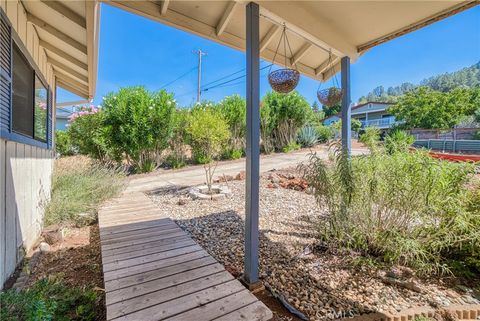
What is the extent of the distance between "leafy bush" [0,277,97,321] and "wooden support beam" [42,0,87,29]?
2902 mm

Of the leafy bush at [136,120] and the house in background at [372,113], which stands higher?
the house in background at [372,113]

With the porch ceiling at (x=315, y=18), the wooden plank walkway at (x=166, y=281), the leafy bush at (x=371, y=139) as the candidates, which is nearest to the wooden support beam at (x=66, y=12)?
the porch ceiling at (x=315, y=18)

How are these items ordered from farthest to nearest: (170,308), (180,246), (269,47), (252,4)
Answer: (269,47), (180,246), (252,4), (170,308)

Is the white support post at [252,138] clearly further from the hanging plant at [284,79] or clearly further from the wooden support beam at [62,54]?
the wooden support beam at [62,54]

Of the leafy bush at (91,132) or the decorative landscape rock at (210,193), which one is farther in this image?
the leafy bush at (91,132)

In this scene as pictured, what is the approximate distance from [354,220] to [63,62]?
572 centimetres

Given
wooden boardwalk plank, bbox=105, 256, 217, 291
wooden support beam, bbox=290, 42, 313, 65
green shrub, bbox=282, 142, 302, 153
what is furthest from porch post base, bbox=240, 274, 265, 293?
green shrub, bbox=282, 142, 302, 153

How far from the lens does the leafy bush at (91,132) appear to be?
7895 mm

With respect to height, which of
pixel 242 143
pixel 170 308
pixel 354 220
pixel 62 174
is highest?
pixel 242 143

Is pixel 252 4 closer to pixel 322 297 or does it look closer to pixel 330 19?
pixel 330 19

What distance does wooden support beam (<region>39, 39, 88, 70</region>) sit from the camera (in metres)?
3.75

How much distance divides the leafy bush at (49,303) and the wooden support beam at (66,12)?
2902mm

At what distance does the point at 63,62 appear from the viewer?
14.7 ft

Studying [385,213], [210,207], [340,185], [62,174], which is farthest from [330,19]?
[62,174]
